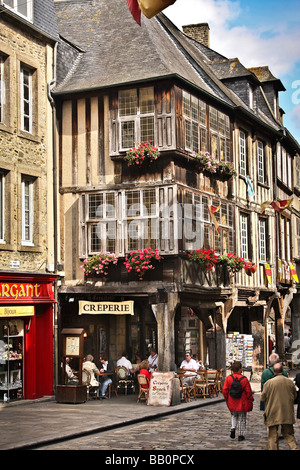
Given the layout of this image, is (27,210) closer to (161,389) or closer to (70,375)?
(70,375)

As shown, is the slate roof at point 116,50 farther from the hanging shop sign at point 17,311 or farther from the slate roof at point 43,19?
the hanging shop sign at point 17,311

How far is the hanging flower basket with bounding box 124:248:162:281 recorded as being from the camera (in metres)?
18.5

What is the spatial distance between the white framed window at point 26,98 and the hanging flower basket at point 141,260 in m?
4.00

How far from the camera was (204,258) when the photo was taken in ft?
63.3

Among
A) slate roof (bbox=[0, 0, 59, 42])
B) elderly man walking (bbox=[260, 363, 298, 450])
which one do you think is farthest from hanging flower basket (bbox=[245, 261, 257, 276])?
elderly man walking (bbox=[260, 363, 298, 450])

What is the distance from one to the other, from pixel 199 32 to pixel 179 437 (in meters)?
20.9

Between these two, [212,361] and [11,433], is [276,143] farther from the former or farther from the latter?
[11,433]

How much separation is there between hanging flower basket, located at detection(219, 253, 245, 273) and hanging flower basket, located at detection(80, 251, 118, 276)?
347 centimetres

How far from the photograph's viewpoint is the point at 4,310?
17.0 meters

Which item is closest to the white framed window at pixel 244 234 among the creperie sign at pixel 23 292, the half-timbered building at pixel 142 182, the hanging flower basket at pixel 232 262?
the half-timbered building at pixel 142 182

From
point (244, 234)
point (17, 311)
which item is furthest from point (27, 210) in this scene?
point (244, 234)

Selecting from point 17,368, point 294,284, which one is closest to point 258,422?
point 17,368

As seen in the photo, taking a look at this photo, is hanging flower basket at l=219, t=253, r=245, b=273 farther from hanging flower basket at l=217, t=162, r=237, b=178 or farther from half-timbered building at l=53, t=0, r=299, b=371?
hanging flower basket at l=217, t=162, r=237, b=178

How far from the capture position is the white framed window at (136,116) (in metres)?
19.2
